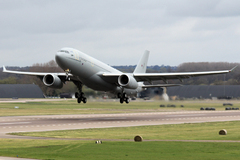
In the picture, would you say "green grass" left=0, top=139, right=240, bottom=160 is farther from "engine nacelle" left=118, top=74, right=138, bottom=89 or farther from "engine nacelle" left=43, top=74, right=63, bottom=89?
"engine nacelle" left=43, top=74, right=63, bottom=89

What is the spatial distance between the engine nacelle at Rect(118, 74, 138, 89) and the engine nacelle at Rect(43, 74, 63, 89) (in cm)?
902

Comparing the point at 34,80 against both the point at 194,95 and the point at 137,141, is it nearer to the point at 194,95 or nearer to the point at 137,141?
the point at 194,95

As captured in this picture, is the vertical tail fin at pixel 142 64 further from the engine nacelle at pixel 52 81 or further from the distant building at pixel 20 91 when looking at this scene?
A: the distant building at pixel 20 91

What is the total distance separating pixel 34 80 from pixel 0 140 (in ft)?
436

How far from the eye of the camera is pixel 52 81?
57.0m

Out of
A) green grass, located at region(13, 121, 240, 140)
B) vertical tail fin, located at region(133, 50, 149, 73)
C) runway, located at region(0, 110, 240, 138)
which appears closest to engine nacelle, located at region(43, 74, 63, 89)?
runway, located at region(0, 110, 240, 138)

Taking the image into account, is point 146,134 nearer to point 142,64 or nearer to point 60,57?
point 60,57

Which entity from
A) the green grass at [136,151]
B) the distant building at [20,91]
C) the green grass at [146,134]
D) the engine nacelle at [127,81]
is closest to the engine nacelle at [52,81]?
the engine nacelle at [127,81]

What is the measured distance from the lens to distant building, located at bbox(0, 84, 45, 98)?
149250 mm

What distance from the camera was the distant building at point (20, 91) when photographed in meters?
149

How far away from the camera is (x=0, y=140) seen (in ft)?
110

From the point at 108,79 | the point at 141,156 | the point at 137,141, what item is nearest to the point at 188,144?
the point at 137,141

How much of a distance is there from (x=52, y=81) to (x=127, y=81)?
1087 centimetres

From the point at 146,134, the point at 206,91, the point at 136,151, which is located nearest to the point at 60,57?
the point at 146,134
